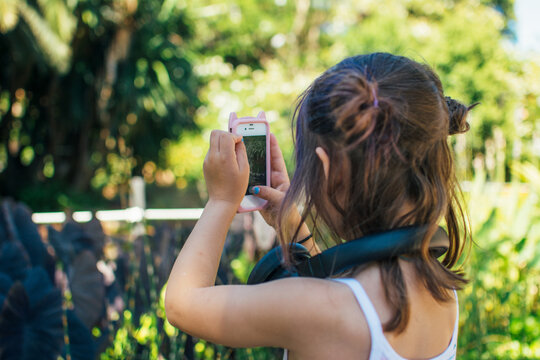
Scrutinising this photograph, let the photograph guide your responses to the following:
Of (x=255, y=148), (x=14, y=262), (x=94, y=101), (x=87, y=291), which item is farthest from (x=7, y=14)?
(x=255, y=148)

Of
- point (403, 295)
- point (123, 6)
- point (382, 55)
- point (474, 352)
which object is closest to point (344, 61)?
point (382, 55)

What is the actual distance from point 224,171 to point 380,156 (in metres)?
0.27

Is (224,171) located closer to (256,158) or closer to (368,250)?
(256,158)

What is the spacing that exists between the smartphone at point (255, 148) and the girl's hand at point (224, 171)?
11 centimetres

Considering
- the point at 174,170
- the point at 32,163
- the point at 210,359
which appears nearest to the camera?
the point at 210,359

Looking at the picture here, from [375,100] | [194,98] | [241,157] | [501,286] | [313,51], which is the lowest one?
[501,286]

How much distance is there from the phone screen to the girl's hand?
0.14 metres

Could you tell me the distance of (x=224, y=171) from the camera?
0.94 meters

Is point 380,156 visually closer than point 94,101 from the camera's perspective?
Yes

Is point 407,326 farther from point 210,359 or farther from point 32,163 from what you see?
point 32,163

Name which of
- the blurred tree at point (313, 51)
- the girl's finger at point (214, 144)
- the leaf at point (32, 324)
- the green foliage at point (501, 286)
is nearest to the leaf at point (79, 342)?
the leaf at point (32, 324)

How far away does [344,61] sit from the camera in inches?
37.1

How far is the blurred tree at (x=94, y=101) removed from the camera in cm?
1265

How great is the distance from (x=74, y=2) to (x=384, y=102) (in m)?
11.9
